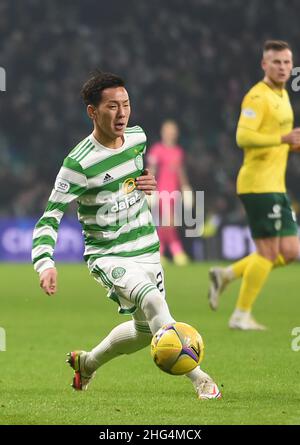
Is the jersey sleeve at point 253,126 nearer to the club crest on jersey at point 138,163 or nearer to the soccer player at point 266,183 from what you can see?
the soccer player at point 266,183

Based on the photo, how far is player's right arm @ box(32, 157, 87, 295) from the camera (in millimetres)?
5496

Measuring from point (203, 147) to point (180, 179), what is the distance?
4372mm

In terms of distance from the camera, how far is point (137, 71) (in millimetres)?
23156

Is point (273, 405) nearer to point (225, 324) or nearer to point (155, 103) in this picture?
point (225, 324)

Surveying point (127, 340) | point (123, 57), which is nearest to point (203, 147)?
point (123, 57)

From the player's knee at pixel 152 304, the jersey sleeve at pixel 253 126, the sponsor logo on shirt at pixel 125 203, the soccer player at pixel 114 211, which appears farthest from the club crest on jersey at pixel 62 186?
the jersey sleeve at pixel 253 126

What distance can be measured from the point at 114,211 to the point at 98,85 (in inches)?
25.7

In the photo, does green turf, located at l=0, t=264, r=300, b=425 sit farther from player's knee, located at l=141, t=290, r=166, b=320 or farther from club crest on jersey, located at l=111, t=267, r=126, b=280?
club crest on jersey, located at l=111, t=267, r=126, b=280

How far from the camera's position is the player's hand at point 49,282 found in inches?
207

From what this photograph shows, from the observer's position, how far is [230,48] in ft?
75.8

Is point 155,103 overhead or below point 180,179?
overhead

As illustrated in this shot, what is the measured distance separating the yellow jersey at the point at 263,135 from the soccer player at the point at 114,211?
295cm

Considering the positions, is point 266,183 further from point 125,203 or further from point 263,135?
point 125,203

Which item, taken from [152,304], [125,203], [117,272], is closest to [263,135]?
[125,203]
